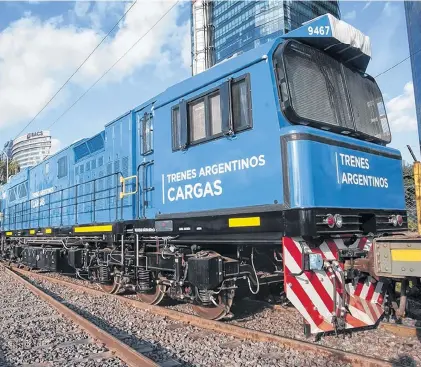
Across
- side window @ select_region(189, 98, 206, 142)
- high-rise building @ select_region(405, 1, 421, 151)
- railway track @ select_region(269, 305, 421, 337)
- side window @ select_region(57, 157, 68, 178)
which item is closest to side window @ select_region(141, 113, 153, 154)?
side window @ select_region(189, 98, 206, 142)

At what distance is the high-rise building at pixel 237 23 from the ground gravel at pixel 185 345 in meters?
3.71

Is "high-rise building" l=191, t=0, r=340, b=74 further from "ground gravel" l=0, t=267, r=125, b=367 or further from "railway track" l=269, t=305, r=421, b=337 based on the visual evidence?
"ground gravel" l=0, t=267, r=125, b=367

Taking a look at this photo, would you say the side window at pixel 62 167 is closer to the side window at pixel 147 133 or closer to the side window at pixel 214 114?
the side window at pixel 147 133

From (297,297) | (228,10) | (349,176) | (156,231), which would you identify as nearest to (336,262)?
(297,297)

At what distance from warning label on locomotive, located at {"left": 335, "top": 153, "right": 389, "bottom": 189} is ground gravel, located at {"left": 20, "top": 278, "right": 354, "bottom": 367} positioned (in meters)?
1.98

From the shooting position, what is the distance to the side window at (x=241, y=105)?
4.88m

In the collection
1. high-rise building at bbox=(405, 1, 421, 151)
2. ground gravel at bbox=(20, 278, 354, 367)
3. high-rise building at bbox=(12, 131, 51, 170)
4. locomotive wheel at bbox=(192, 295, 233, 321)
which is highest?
high-rise building at bbox=(405, 1, 421, 151)

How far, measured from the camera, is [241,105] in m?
4.98

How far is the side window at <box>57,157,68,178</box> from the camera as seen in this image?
1139 centimetres

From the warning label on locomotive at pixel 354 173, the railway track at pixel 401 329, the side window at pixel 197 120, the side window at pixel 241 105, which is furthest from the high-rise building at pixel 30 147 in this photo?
the railway track at pixel 401 329

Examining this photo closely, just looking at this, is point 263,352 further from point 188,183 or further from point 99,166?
point 99,166

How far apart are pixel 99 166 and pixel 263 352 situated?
20.5 ft

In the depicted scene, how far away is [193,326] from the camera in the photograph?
18.5 feet

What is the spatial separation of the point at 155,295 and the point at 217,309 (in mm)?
1718
